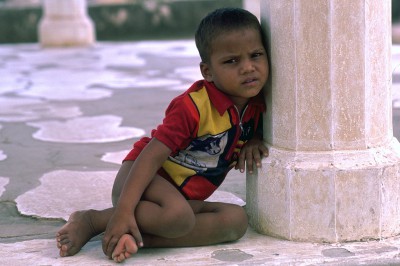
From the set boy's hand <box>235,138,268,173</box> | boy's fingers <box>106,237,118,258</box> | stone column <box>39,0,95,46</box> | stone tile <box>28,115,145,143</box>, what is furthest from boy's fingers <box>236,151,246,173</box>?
stone column <box>39,0,95,46</box>

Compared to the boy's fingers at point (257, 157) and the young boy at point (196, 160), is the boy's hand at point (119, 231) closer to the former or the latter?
the young boy at point (196, 160)

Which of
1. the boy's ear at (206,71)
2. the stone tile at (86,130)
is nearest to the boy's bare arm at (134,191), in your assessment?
the boy's ear at (206,71)

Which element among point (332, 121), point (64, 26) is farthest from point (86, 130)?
point (64, 26)

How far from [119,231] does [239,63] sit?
2.04ft

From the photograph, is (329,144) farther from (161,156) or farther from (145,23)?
(145,23)

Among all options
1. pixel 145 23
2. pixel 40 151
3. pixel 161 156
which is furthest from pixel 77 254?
pixel 145 23

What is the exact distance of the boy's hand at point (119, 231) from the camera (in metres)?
2.31

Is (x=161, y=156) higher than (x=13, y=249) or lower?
higher

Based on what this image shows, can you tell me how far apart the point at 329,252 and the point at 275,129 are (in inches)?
16.5

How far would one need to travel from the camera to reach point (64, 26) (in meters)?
10.1

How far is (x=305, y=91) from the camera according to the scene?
237 cm

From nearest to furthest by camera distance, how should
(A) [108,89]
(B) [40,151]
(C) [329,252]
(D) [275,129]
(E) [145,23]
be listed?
Result: (C) [329,252]
(D) [275,129]
(B) [40,151]
(A) [108,89]
(E) [145,23]

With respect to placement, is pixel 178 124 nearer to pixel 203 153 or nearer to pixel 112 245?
pixel 203 153

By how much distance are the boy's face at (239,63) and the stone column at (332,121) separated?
0.16ft
